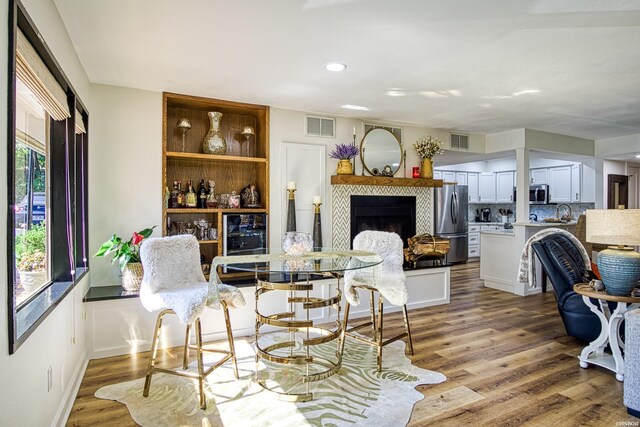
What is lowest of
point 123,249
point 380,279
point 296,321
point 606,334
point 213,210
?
point 606,334

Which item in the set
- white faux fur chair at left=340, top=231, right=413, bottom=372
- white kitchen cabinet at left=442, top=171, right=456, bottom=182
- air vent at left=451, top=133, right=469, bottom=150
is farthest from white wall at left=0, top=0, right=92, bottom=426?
white kitchen cabinet at left=442, top=171, right=456, bottom=182

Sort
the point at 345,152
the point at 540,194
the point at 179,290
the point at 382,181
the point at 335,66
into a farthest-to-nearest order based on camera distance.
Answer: the point at 540,194, the point at 382,181, the point at 345,152, the point at 335,66, the point at 179,290

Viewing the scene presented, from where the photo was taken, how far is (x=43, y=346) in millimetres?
1918

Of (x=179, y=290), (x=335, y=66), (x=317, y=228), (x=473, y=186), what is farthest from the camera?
(x=473, y=186)

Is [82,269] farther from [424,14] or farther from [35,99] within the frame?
[424,14]

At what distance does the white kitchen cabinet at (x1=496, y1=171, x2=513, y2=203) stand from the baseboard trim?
8491mm

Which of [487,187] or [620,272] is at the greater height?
[487,187]

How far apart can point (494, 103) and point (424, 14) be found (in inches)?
90.4

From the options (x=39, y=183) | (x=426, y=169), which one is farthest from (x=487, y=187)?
(x=39, y=183)

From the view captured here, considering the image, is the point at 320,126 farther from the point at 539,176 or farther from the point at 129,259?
the point at 539,176

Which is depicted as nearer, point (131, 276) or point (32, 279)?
point (32, 279)

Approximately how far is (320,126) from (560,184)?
5780 millimetres

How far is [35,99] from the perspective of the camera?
206cm

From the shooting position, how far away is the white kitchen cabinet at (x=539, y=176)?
26.7 feet
